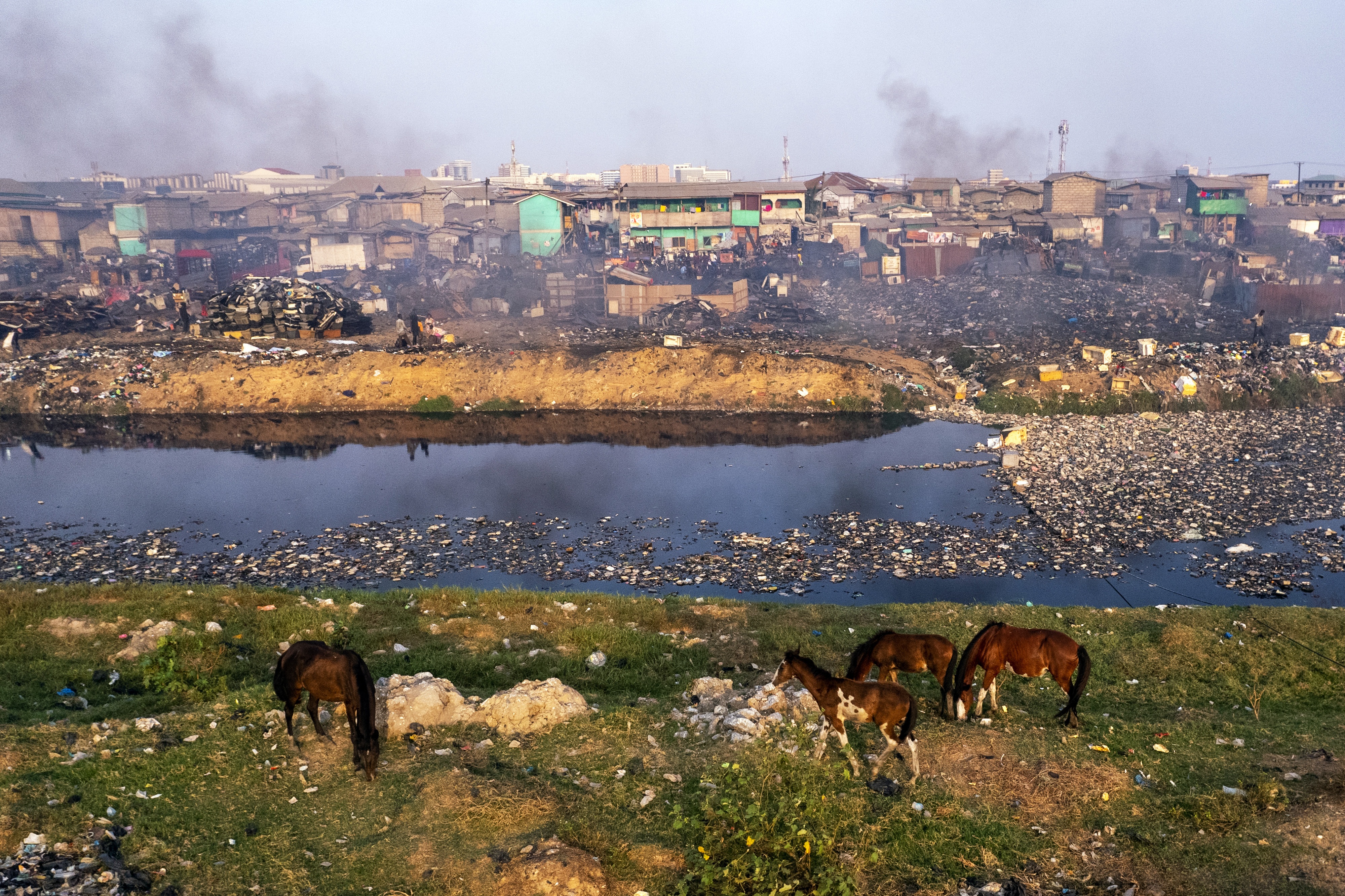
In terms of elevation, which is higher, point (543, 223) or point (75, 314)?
point (543, 223)

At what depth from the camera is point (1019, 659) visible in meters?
7.81

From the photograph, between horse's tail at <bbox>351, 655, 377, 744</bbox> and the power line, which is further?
the power line

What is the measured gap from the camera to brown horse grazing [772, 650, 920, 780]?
266 inches

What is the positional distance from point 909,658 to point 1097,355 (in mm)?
20903

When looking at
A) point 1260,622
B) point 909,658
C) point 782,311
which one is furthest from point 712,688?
point 782,311

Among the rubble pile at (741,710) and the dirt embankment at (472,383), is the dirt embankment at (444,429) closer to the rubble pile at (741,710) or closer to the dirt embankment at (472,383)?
the dirt embankment at (472,383)

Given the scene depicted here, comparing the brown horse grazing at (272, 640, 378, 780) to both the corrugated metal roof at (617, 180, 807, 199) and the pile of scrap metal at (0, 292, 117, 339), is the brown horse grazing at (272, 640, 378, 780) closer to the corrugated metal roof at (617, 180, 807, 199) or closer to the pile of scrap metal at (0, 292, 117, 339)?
the pile of scrap metal at (0, 292, 117, 339)

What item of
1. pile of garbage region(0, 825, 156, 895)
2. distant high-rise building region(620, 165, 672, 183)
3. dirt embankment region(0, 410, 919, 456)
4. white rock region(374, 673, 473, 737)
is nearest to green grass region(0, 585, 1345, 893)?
pile of garbage region(0, 825, 156, 895)

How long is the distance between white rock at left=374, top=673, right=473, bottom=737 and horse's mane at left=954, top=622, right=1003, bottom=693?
436cm

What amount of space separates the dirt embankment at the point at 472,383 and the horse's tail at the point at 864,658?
57.9ft

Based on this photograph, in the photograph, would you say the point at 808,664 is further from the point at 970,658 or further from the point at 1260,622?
the point at 1260,622

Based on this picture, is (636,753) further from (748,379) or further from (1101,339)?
(1101,339)

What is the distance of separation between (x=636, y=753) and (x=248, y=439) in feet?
66.0

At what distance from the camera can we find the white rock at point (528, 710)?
25.2 ft
